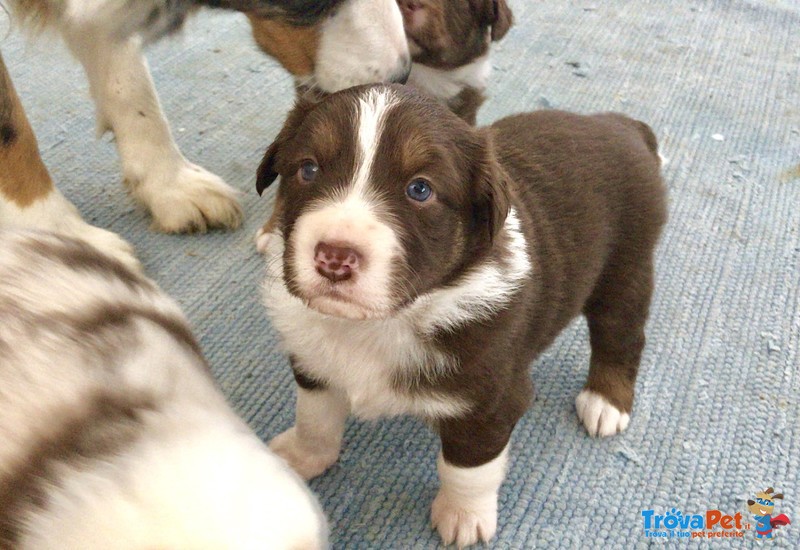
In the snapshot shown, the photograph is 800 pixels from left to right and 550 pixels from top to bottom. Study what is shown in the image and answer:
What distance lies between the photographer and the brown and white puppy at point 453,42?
5.30 feet

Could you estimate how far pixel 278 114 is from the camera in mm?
2275

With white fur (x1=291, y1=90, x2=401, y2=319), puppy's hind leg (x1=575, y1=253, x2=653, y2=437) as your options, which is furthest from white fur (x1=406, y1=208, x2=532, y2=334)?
puppy's hind leg (x1=575, y1=253, x2=653, y2=437)

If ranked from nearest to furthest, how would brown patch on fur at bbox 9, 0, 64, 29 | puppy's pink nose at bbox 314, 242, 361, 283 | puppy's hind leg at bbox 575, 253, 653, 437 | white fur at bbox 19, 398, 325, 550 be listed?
white fur at bbox 19, 398, 325, 550 → puppy's pink nose at bbox 314, 242, 361, 283 → puppy's hind leg at bbox 575, 253, 653, 437 → brown patch on fur at bbox 9, 0, 64, 29

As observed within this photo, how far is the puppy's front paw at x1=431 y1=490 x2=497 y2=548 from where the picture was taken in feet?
3.72

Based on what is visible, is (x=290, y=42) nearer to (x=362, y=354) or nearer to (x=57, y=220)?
(x=57, y=220)

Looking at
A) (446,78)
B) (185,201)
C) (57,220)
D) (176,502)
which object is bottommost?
(185,201)

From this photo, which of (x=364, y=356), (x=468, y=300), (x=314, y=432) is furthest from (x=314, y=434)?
(x=468, y=300)

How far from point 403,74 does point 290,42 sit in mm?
243

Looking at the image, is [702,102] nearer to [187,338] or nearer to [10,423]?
[187,338]

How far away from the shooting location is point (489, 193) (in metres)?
0.91

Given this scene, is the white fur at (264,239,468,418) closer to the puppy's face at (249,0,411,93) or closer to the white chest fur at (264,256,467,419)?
the white chest fur at (264,256,467,419)

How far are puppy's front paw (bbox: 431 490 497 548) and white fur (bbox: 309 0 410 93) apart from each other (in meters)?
0.76

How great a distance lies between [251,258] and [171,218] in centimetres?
22

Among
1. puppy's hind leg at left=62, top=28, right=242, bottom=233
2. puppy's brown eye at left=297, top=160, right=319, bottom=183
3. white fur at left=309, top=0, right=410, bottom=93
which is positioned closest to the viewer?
puppy's brown eye at left=297, top=160, right=319, bottom=183
